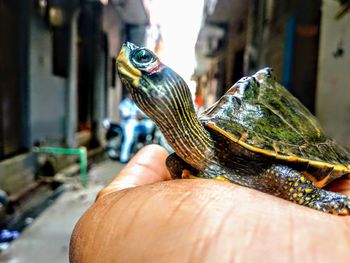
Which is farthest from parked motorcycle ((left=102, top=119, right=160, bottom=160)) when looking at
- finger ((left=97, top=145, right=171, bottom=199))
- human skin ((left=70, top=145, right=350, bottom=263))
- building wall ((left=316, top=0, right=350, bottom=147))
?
human skin ((left=70, top=145, right=350, bottom=263))

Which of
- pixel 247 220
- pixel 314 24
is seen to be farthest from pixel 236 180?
pixel 314 24

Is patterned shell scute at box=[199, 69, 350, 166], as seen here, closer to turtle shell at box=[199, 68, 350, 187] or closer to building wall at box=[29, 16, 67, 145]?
turtle shell at box=[199, 68, 350, 187]

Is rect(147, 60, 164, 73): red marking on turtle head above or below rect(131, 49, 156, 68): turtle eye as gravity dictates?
below

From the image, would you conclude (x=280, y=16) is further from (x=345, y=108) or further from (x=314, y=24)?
(x=345, y=108)

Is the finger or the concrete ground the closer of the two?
the finger

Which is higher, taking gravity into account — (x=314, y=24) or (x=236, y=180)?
(x=314, y=24)

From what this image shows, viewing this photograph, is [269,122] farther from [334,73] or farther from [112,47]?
[112,47]

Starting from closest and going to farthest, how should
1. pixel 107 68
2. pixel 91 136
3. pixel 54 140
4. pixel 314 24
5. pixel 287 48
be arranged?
pixel 314 24, pixel 287 48, pixel 54 140, pixel 91 136, pixel 107 68
